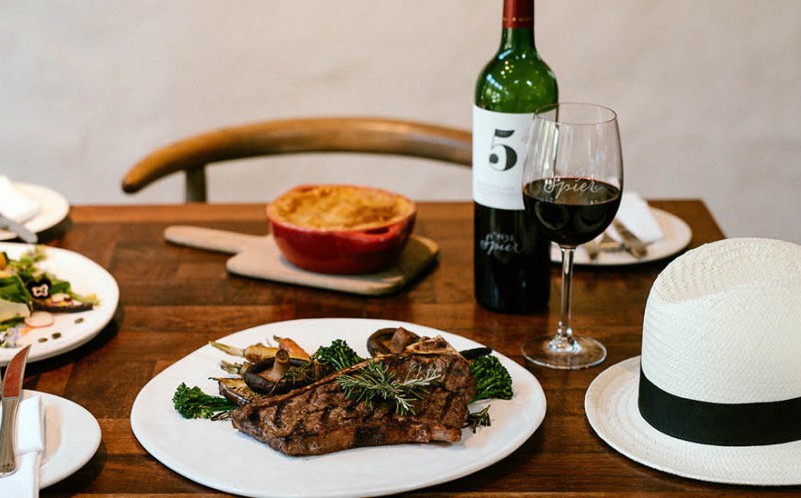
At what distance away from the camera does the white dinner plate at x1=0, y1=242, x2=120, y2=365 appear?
118cm

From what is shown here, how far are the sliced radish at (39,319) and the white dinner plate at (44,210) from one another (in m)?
0.35

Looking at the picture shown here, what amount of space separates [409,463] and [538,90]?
546mm

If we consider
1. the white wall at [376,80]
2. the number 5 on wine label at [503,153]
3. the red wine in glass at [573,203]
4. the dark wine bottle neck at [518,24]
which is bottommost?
the white wall at [376,80]

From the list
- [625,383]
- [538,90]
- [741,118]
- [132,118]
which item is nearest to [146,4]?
[132,118]

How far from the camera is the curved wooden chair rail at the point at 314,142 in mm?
2078

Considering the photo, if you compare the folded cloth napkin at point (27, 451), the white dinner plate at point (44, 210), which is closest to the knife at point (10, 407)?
the folded cloth napkin at point (27, 451)

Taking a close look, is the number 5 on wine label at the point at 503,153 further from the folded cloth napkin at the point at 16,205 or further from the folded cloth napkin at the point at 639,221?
the folded cloth napkin at the point at 16,205

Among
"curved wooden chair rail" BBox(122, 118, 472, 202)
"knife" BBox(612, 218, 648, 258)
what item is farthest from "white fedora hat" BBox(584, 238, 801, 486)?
"curved wooden chair rail" BBox(122, 118, 472, 202)

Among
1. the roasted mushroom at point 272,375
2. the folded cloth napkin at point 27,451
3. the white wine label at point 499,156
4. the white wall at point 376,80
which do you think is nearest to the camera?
the folded cloth napkin at point 27,451

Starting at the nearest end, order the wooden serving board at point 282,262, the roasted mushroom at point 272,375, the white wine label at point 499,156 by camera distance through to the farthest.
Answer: the roasted mushroom at point 272,375 → the white wine label at point 499,156 → the wooden serving board at point 282,262

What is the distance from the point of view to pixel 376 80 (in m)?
3.24

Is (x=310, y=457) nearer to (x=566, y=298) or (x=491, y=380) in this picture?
(x=491, y=380)

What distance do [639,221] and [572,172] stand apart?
1.62 feet

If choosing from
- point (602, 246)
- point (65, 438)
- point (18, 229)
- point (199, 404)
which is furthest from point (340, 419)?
point (18, 229)
